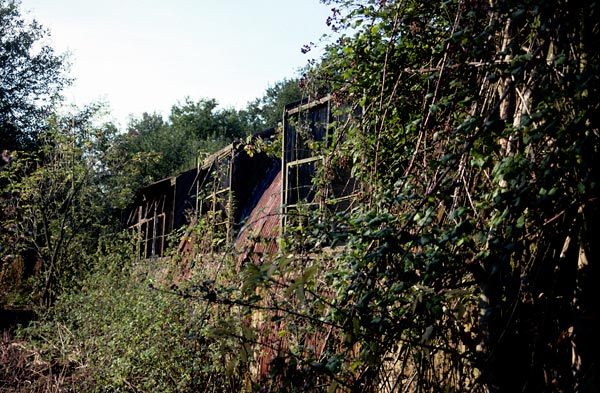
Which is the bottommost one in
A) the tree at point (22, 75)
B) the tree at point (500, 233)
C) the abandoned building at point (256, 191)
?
the tree at point (500, 233)

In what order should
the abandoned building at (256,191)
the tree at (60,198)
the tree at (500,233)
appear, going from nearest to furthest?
the tree at (500,233) < the abandoned building at (256,191) < the tree at (60,198)

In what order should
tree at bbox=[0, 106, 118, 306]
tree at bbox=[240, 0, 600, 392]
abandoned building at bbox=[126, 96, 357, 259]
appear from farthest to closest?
1. tree at bbox=[0, 106, 118, 306]
2. abandoned building at bbox=[126, 96, 357, 259]
3. tree at bbox=[240, 0, 600, 392]

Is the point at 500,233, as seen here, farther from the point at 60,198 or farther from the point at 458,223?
the point at 60,198

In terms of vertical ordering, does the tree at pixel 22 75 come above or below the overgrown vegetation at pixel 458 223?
above

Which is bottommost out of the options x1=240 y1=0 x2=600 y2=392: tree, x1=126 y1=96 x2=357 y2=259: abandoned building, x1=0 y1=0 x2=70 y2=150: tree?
x1=240 y1=0 x2=600 y2=392: tree

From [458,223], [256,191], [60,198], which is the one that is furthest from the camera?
[60,198]

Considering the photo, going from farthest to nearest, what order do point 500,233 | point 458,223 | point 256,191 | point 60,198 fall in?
point 60,198 < point 256,191 < point 458,223 < point 500,233

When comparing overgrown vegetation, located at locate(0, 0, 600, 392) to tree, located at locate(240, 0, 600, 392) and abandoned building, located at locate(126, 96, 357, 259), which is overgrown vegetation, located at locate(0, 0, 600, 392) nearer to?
tree, located at locate(240, 0, 600, 392)

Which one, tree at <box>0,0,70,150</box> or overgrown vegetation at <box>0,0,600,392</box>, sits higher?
tree at <box>0,0,70,150</box>

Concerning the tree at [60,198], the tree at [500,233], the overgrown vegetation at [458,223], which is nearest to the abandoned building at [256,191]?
the overgrown vegetation at [458,223]

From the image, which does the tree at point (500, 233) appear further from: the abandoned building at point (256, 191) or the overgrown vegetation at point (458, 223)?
the abandoned building at point (256, 191)

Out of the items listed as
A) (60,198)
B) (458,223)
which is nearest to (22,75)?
(60,198)

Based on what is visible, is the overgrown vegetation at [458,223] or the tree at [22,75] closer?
the overgrown vegetation at [458,223]

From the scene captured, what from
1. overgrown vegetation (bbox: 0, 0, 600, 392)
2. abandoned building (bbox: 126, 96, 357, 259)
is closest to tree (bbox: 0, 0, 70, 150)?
abandoned building (bbox: 126, 96, 357, 259)
